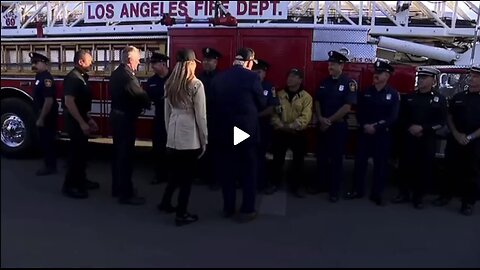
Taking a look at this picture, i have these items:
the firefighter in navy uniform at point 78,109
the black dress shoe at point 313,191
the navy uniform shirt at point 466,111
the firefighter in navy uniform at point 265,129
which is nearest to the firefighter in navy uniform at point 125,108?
the firefighter in navy uniform at point 78,109

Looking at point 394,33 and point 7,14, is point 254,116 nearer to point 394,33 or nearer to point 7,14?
point 394,33

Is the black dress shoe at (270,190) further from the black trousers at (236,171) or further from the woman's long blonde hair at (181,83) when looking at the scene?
the woman's long blonde hair at (181,83)

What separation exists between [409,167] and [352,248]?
5.22 ft

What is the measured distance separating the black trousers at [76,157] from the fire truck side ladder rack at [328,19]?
2056 millimetres

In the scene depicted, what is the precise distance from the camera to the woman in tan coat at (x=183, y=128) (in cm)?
321

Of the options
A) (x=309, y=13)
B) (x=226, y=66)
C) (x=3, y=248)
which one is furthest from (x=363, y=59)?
(x=3, y=248)

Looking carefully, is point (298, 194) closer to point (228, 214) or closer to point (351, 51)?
point (228, 214)

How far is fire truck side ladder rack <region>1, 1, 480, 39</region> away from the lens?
5535 mm

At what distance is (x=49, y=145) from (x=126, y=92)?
97 cm

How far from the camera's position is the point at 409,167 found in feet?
14.2

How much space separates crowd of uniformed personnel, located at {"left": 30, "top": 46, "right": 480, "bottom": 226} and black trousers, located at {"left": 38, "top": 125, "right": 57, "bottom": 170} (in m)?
0.19

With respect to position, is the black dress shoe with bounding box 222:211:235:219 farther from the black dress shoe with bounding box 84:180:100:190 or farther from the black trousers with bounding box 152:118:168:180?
the black dress shoe with bounding box 84:180:100:190

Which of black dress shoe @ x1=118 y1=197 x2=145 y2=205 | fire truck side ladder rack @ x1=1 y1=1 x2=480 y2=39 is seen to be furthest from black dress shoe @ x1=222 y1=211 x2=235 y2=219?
fire truck side ladder rack @ x1=1 y1=1 x2=480 y2=39
